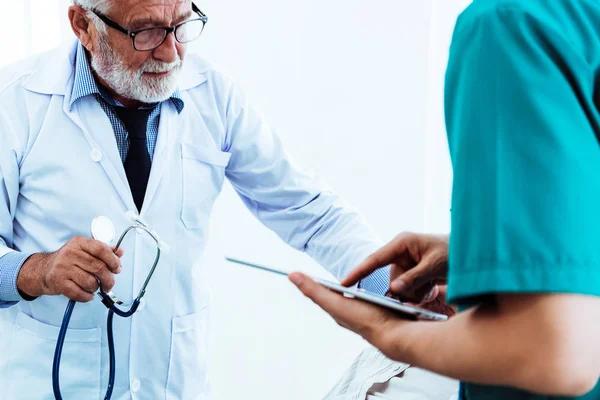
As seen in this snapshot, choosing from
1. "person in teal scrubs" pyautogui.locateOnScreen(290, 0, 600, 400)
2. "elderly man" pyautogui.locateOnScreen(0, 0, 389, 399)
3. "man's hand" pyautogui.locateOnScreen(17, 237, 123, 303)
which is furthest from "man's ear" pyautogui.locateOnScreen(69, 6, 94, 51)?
"person in teal scrubs" pyautogui.locateOnScreen(290, 0, 600, 400)

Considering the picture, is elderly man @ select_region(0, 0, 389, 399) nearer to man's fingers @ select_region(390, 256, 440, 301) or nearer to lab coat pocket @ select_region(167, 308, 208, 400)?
lab coat pocket @ select_region(167, 308, 208, 400)

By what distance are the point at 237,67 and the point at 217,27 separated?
0.57 feet

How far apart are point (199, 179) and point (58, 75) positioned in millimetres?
435

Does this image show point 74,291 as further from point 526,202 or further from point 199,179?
point 526,202

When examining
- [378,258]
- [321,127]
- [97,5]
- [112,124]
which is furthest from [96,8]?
[321,127]

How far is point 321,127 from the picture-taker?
2.81m

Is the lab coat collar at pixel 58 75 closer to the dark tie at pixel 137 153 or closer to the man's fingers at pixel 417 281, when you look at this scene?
the dark tie at pixel 137 153

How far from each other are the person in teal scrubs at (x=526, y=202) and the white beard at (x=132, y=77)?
1.14m

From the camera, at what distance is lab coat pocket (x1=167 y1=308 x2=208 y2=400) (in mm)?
1696

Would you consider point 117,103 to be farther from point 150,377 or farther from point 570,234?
point 570,234

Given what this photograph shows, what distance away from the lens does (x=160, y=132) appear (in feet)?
5.65

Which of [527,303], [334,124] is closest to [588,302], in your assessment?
[527,303]

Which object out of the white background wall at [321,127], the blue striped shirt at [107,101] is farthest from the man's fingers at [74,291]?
the white background wall at [321,127]

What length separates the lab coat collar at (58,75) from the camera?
5.47 ft
